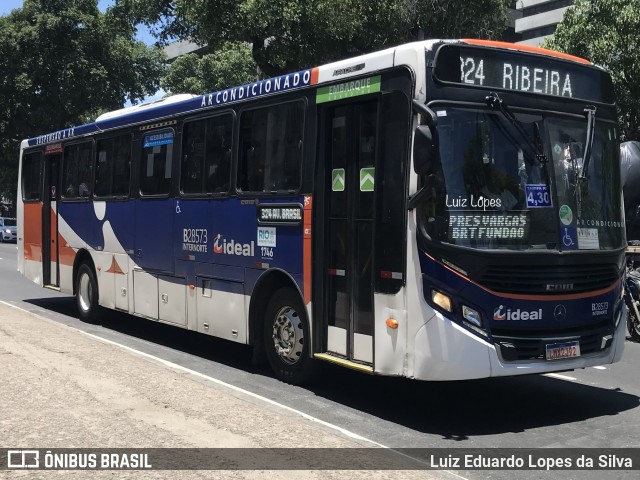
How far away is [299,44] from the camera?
18.2m

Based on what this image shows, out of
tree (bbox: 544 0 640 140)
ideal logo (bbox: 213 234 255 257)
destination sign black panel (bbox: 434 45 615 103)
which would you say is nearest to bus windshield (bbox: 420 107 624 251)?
destination sign black panel (bbox: 434 45 615 103)

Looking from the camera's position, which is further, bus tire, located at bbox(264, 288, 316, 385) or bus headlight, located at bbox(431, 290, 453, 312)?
bus tire, located at bbox(264, 288, 316, 385)

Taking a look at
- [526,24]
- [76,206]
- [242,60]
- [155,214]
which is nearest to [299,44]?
[76,206]

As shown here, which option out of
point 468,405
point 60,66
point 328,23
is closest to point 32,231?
point 328,23

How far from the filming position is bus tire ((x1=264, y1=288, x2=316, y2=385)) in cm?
775

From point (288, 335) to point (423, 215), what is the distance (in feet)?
8.11

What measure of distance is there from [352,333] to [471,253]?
1.48m

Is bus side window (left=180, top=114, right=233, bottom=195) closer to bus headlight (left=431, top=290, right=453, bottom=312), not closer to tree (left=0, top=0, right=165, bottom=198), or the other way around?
bus headlight (left=431, top=290, right=453, bottom=312)

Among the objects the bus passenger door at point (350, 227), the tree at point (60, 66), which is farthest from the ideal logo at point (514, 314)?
the tree at point (60, 66)

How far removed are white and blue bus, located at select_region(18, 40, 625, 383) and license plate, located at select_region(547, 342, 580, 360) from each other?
0.06ft

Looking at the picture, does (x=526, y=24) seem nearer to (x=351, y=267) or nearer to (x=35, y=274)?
(x=35, y=274)

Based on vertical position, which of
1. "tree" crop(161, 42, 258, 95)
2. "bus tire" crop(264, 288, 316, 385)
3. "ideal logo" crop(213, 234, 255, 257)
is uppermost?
"tree" crop(161, 42, 258, 95)

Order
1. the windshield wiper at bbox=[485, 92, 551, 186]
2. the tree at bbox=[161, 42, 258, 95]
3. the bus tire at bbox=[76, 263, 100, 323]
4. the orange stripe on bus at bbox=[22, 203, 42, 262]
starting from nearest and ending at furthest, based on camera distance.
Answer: the windshield wiper at bbox=[485, 92, 551, 186] < the bus tire at bbox=[76, 263, 100, 323] < the orange stripe on bus at bbox=[22, 203, 42, 262] < the tree at bbox=[161, 42, 258, 95]

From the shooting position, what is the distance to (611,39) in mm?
17359
